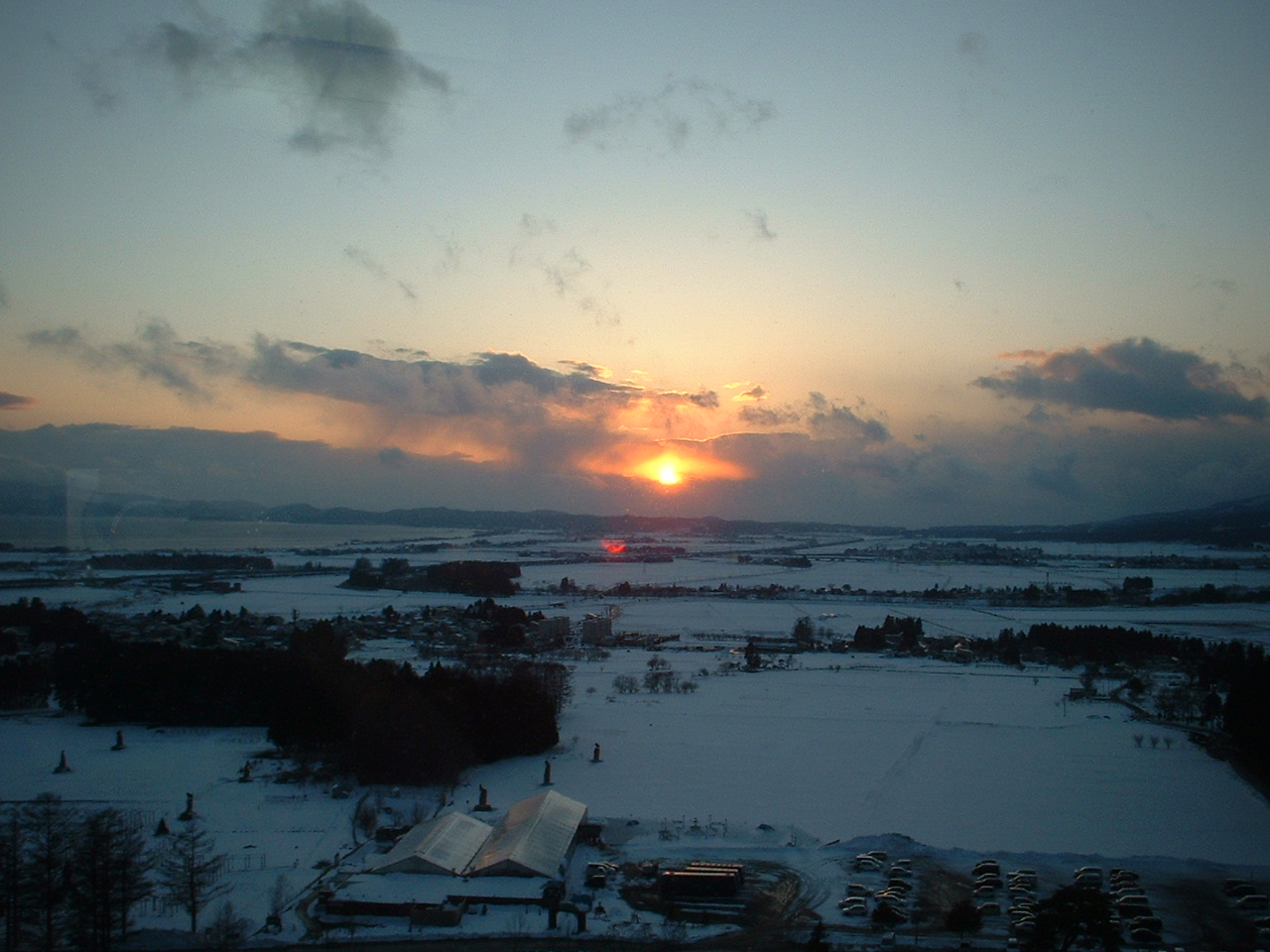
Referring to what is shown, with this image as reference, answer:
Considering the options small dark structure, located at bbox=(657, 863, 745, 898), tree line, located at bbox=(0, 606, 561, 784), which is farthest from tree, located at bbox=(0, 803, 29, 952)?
small dark structure, located at bbox=(657, 863, 745, 898)

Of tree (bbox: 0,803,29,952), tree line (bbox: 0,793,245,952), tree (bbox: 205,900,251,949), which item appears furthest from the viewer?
tree (bbox: 205,900,251,949)

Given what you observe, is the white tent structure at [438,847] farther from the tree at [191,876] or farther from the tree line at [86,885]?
the tree line at [86,885]

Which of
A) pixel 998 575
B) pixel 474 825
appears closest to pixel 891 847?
pixel 474 825

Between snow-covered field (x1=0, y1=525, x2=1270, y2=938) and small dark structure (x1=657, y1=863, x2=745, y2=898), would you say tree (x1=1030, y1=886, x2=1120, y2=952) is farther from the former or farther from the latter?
small dark structure (x1=657, y1=863, x2=745, y2=898)

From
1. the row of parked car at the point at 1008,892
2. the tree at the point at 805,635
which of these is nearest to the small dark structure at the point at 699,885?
the row of parked car at the point at 1008,892

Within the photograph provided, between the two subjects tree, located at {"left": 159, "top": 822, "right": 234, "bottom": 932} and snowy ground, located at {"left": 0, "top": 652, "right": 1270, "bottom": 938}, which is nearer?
tree, located at {"left": 159, "top": 822, "right": 234, "bottom": 932}

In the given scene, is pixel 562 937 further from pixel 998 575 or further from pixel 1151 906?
pixel 998 575
